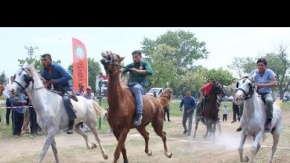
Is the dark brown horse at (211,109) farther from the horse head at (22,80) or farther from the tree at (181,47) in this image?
the tree at (181,47)

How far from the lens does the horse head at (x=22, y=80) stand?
884cm

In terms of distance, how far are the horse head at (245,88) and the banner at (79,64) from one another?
40.5 ft

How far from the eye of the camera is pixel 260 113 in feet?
30.4

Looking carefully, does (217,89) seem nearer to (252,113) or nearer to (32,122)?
(252,113)

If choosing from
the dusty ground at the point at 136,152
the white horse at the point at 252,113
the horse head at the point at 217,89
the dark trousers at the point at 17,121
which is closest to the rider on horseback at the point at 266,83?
the white horse at the point at 252,113

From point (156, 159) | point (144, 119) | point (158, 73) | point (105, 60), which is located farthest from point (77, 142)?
point (158, 73)

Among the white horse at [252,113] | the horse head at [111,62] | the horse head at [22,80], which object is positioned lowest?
the white horse at [252,113]

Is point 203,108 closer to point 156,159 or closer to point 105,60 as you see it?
point 156,159

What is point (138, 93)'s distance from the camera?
9.23 metres

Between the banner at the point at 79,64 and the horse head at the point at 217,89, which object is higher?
the banner at the point at 79,64

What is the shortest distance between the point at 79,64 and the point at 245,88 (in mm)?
13153

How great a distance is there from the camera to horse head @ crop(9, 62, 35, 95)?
8844 mm

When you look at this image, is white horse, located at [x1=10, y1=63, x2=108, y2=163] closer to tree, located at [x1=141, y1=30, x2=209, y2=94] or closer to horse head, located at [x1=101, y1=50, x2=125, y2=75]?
horse head, located at [x1=101, y1=50, x2=125, y2=75]
